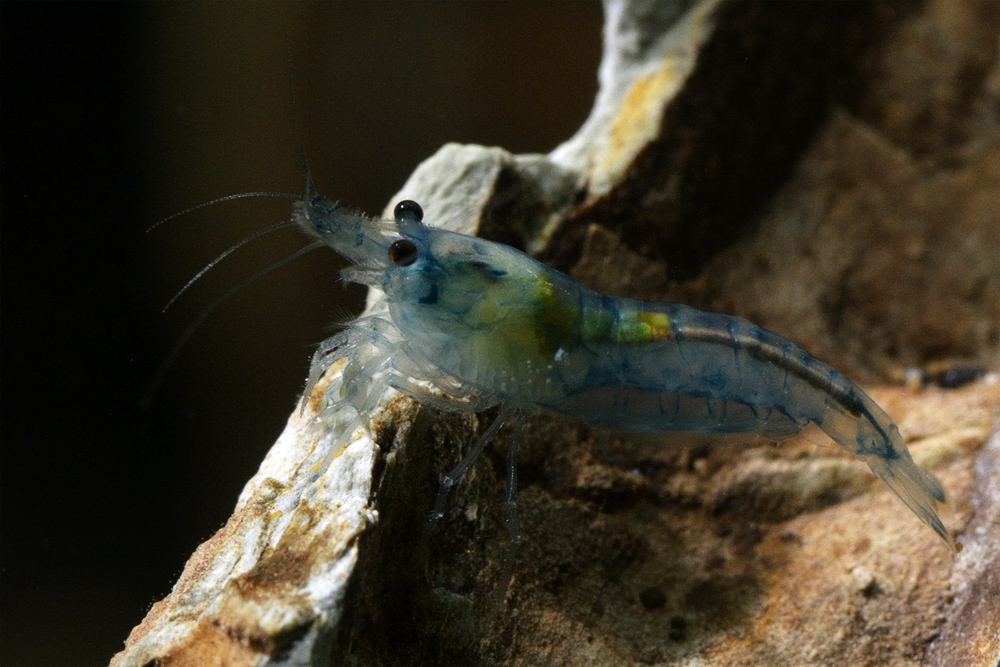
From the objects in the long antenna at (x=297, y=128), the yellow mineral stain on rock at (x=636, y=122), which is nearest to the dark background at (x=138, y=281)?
the long antenna at (x=297, y=128)

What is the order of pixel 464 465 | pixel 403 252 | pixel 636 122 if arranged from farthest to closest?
pixel 636 122, pixel 403 252, pixel 464 465

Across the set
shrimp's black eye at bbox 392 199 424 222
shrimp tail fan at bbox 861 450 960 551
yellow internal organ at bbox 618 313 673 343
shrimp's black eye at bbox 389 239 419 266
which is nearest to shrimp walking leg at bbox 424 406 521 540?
yellow internal organ at bbox 618 313 673 343

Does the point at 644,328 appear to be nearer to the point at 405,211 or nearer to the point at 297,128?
the point at 405,211

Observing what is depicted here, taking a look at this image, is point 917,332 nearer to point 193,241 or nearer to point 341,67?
point 341,67

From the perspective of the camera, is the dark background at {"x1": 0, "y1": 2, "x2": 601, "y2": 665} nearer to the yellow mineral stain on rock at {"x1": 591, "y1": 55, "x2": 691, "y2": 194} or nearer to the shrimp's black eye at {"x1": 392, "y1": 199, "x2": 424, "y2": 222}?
the shrimp's black eye at {"x1": 392, "y1": 199, "x2": 424, "y2": 222}

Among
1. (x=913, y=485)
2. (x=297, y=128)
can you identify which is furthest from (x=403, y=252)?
(x=913, y=485)

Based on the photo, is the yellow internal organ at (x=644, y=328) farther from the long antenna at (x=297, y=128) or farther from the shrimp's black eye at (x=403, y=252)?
the long antenna at (x=297, y=128)
